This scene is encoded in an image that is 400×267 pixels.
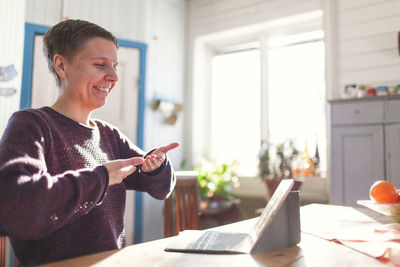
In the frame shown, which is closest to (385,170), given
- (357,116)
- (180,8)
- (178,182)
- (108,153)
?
(357,116)

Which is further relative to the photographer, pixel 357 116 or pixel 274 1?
pixel 274 1

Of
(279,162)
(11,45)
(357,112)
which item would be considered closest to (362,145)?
(357,112)

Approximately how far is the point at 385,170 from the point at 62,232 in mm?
2485

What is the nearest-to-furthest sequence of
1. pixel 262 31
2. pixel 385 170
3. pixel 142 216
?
pixel 385 170, pixel 142 216, pixel 262 31

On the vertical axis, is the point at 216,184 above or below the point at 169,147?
below

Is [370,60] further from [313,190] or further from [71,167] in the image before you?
[71,167]

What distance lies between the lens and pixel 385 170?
278 cm

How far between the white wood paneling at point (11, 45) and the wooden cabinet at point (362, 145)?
2.66m

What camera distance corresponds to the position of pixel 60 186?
918mm

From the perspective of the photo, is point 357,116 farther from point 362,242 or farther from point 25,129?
point 25,129

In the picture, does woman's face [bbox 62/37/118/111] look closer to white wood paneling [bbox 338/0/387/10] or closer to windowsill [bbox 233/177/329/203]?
windowsill [bbox 233/177/329/203]

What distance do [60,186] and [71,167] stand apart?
25cm

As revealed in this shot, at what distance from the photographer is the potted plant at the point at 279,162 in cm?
359

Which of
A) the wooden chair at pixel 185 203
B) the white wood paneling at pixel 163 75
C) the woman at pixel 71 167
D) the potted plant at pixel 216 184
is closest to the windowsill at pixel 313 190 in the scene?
the potted plant at pixel 216 184
